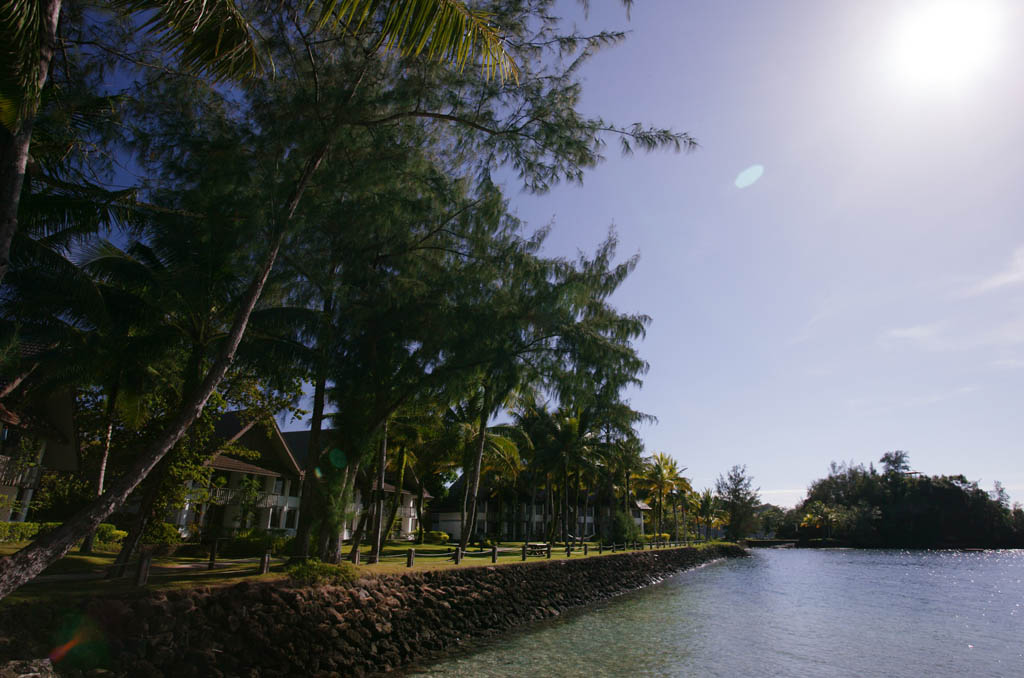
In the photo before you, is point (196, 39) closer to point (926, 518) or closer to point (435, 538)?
point (435, 538)

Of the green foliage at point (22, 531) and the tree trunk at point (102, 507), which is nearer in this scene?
Answer: the tree trunk at point (102, 507)

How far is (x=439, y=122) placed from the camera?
38.1 ft

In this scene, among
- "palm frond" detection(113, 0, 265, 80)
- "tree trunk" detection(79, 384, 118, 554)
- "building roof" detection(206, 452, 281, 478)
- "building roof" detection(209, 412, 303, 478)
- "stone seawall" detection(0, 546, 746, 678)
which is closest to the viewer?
"palm frond" detection(113, 0, 265, 80)

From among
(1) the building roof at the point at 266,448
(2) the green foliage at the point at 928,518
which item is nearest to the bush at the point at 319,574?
Result: (1) the building roof at the point at 266,448

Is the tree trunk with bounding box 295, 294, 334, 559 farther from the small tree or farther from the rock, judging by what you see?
the small tree

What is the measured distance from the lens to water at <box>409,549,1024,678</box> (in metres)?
13.3

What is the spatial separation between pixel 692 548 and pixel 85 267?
5098cm

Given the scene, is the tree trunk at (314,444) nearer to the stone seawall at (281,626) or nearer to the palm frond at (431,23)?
the stone seawall at (281,626)

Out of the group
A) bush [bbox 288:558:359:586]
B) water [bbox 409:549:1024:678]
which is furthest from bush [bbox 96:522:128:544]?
water [bbox 409:549:1024:678]

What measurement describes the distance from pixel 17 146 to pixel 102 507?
14.9 ft

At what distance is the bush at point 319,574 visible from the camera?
12125mm

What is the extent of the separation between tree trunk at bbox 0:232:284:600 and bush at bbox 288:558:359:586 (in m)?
5.29

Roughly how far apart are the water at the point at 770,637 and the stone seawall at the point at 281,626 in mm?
1057

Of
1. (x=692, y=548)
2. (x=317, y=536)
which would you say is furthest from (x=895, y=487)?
(x=317, y=536)
